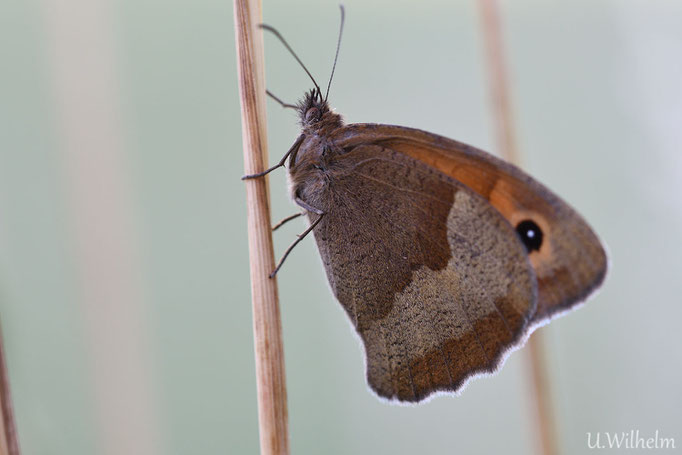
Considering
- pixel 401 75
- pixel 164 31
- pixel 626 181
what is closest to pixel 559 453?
pixel 626 181

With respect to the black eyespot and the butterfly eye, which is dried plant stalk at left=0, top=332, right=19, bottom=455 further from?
the black eyespot

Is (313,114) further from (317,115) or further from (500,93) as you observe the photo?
(500,93)

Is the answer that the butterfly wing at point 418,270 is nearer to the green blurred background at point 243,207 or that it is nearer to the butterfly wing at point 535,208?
the butterfly wing at point 535,208

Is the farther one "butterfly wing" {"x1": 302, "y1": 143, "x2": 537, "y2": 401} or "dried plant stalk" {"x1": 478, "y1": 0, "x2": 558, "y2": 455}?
"dried plant stalk" {"x1": 478, "y1": 0, "x2": 558, "y2": 455}

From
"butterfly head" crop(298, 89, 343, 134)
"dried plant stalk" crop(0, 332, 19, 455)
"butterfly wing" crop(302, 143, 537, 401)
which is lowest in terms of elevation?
"dried plant stalk" crop(0, 332, 19, 455)

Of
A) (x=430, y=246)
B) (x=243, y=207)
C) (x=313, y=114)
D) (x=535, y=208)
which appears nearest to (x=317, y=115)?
(x=313, y=114)

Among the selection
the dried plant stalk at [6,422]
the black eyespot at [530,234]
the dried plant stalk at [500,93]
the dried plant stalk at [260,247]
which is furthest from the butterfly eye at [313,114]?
the dried plant stalk at [6,422]

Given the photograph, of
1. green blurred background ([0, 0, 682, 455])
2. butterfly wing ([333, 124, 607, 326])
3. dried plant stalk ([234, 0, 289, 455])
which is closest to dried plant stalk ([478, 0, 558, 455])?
green blurred background ([0, 0, 682, 455])
